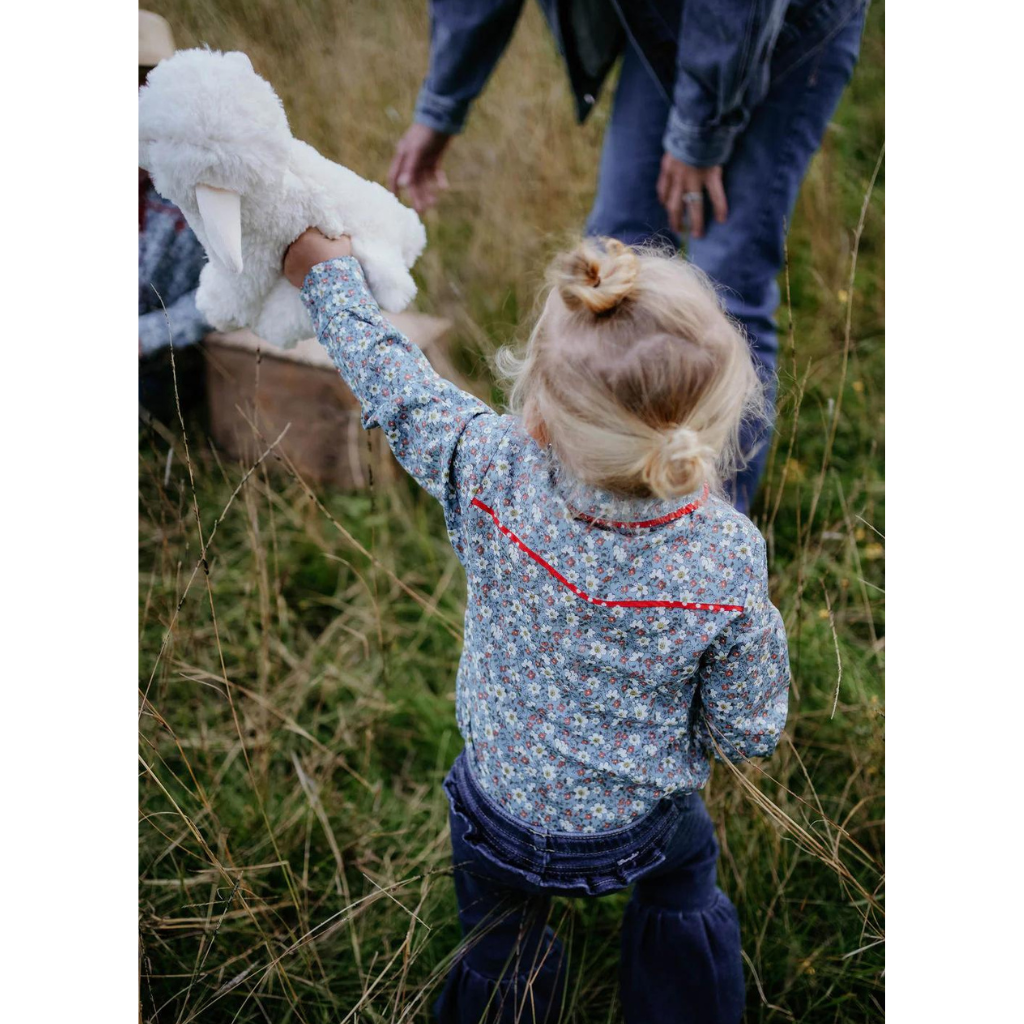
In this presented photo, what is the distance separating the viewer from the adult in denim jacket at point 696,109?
4.18 feet

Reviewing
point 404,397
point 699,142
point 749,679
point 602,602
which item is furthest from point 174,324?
point 749,679

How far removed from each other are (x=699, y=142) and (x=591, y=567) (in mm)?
846

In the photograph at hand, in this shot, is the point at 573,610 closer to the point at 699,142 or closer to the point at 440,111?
the point at 699,142

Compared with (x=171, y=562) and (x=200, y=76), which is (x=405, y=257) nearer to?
(x=200, y=76)

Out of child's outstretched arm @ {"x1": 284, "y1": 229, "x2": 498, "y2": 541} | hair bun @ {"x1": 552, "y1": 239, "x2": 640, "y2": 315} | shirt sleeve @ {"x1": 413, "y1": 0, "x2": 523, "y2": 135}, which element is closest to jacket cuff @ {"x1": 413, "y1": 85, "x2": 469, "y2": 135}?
shirt sleeve @ {"x1": 413, "y1": 0, "x2": 523, "y2": 135}

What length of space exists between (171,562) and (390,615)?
1.55 ft

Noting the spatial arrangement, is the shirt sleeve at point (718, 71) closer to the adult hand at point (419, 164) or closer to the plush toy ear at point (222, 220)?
the adult hand at point (419, 164)

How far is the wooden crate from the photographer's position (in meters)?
1.81

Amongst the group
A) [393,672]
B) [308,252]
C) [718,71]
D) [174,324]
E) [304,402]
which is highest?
[718,71]

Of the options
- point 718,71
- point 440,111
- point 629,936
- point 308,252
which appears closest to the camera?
point 308,252

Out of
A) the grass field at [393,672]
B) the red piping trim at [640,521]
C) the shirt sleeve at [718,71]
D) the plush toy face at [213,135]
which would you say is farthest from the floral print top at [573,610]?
the shirt sleeve at [718,71]

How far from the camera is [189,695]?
1540mm

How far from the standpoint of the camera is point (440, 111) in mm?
1446

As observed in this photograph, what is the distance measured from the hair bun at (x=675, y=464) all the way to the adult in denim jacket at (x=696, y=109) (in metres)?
0.73
